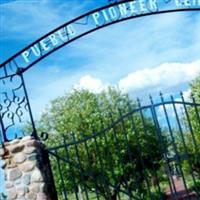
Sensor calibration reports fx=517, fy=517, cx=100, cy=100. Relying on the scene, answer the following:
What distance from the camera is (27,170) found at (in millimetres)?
8492

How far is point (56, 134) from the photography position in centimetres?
2641

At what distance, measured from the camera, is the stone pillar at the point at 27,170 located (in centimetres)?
843

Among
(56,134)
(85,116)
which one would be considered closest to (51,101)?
(56,134)

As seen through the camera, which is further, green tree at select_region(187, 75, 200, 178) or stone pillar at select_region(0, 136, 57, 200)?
green tree at select_region(187, 75, 200, 178)

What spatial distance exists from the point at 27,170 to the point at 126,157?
569 inches

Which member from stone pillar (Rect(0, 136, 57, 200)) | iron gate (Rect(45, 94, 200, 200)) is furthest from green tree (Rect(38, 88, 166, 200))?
stone pillar (Rect(0, 136, 57, 200))

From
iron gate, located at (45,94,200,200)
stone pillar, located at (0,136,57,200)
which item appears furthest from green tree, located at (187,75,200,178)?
stone pillar, located at (0,136,57,200)

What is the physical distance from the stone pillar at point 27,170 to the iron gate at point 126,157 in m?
0.25

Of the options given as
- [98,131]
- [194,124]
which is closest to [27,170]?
[98,131]

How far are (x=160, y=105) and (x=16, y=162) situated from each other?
8.69ft

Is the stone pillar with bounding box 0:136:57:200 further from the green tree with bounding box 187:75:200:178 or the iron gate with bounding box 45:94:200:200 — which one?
the green tree with bounding box 187:75:200:178

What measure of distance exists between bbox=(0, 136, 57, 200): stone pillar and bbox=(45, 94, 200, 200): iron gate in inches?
9.8

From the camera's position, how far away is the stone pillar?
8430mm

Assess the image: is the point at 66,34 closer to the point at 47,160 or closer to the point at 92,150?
the point at 47,160
